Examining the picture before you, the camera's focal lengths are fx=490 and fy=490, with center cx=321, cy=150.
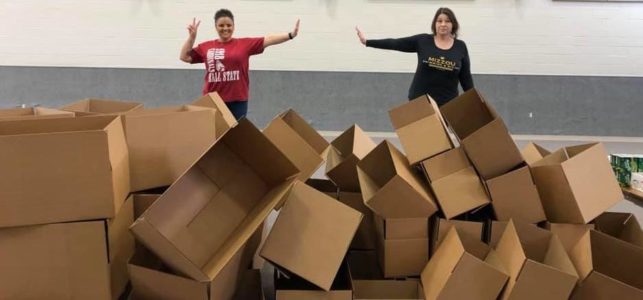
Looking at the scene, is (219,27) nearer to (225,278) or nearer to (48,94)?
(225,278)

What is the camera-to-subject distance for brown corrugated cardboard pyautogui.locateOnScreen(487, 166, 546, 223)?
6.03ft

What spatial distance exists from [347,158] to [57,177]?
4.01ft

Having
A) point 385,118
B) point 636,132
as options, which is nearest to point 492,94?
point 385,118

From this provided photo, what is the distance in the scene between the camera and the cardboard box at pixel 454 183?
184 centimetres

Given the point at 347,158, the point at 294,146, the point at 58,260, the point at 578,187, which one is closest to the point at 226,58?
the point at 294,146

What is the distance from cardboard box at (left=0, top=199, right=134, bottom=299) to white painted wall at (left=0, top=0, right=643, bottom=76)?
4.08 metres

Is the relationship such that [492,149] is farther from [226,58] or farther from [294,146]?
[226,58]

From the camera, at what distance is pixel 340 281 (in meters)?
1.85

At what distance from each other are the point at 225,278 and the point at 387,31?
4.20 m

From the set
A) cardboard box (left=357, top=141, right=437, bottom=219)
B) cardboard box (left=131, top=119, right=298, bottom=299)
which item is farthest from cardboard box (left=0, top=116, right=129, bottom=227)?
cardboard box (left=357, top=141, right=437, bottom=219)

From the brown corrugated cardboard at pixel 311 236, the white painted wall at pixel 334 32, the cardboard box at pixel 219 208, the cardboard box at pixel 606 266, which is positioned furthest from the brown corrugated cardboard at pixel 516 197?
the white painted wall at pixel 334 32

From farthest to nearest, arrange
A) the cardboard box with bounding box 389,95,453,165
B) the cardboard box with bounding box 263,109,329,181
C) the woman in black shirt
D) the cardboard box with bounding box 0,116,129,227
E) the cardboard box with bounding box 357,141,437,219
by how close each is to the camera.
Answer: the woman in black shirt < the cardboard box with bounding box 263,109,329,181 < the cardboard box with bounding box 389,95,453,165 < the cardboard box with bounding box 357,141,437,219 < the cardboard box with bounding box 0,116,129,227

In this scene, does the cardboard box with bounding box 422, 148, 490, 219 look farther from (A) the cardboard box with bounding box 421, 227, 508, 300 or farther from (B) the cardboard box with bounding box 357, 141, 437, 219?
(A) the cardboard box with bounding box 421, 227, 508, 300

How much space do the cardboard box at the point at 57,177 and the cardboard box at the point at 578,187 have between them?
1578 mm
